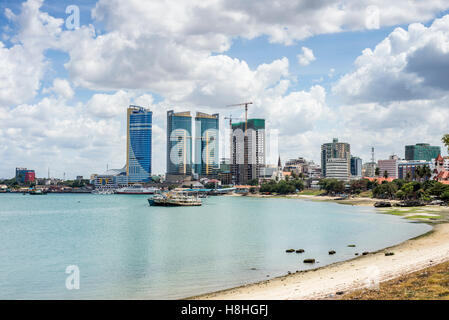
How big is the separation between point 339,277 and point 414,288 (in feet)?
27.8

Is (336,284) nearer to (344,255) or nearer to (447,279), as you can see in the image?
(447,279)

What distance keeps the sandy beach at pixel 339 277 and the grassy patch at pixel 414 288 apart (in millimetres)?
1427

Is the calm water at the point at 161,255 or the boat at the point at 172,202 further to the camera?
the boat at the point at 172,202

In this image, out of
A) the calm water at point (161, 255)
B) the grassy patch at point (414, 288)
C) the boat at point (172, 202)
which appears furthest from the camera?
the boat at point (172, 202)

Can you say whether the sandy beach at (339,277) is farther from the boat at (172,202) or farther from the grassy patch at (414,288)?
the boat at (172,202)

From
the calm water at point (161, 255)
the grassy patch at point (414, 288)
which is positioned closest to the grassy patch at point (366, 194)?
the calm water at point (161, 255)

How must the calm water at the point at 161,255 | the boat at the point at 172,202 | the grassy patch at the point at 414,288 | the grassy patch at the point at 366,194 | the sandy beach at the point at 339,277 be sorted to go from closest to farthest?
the grassy patch at the point at 414,288 → the sandy beach at the point at 339,277 → the calm water at the point at 161,255 → the boat at the point at 172,202 → the grassy patch at the point at 366,194

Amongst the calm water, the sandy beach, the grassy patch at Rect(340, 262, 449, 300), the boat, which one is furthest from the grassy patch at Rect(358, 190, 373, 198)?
the grassy patch at Rect(340, 262, 449, 300)

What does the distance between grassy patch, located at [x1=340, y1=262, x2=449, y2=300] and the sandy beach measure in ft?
4.68

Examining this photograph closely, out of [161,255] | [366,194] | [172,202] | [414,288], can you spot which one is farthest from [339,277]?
[366,194]

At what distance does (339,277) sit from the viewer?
29906 mm

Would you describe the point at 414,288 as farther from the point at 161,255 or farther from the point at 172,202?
the point at 172,202

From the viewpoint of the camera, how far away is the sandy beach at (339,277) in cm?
2533
